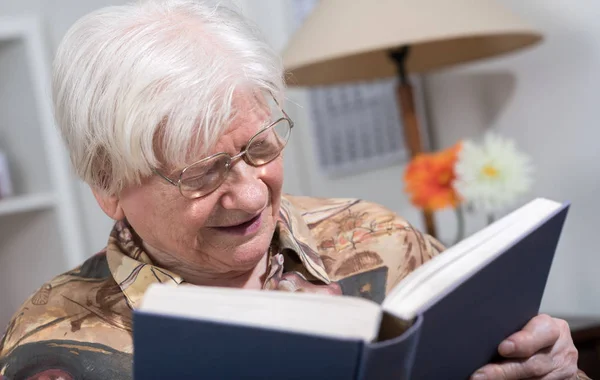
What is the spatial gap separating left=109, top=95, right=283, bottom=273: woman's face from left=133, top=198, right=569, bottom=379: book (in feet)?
1.10

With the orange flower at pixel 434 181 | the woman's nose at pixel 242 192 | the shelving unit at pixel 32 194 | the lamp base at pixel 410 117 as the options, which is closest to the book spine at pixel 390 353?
the woman's nose at pixel 242 192

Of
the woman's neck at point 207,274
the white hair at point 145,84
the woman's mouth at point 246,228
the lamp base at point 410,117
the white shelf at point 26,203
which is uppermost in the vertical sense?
the white hair at point 145,84

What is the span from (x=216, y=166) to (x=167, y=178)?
7 cm

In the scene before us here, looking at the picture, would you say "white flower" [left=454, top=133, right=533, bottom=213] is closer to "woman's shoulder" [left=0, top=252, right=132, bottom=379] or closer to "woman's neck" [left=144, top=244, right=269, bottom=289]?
"woman's neck" [left=144, top=244, right=269, bottom=289]

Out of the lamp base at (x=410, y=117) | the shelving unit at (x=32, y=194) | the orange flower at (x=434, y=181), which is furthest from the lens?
the shelving unit at (x=32, y=194)

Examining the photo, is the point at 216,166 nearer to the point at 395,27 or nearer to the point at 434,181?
the point at 395,27

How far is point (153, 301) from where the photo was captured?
2.23ft

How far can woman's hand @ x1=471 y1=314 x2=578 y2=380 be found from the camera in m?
0.93

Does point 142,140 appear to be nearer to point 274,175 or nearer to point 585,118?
point 274,175

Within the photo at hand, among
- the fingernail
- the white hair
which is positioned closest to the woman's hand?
the fingernail

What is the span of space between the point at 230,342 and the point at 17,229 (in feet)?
6.11

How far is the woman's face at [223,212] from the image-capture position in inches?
40.9

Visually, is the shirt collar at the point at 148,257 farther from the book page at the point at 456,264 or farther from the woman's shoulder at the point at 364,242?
the book page at the point at 456,264

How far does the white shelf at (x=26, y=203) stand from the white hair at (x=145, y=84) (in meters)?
1.25
